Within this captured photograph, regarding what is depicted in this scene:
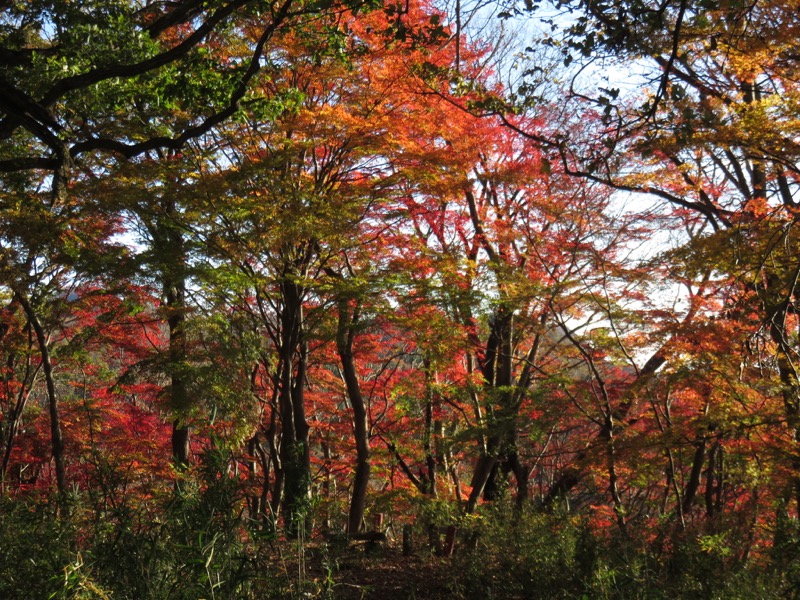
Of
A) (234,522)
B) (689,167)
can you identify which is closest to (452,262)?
(689,167)

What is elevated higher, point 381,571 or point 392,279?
point 392,279

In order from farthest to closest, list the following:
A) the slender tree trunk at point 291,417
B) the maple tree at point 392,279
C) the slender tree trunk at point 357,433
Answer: the slender tree trunk at point 357,433
the slender tree trunk at point 291,417
the maple tree at point 392,279

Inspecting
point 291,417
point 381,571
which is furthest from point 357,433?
point 381,571

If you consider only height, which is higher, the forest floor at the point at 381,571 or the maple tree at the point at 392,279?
the maple tree at the point at 392,279

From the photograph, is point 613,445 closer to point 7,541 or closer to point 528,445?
point 528,445

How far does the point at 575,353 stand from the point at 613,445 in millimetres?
3458

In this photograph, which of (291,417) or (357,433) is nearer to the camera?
(291,417)

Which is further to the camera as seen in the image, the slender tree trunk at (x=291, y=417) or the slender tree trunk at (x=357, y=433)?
the slender tree trunk at (x=357, y=433)

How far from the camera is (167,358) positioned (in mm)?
9406

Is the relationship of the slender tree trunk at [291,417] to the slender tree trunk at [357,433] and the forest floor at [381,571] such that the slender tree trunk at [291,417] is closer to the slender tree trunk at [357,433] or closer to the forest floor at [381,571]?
the slender tree trunk at [357,433]

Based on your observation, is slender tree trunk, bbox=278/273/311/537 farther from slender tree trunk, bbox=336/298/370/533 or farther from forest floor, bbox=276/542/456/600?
forest floor, bbox=276/542/456/600

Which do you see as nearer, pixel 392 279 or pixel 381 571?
pixel 381 571

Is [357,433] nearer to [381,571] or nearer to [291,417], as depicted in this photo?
[291,417]

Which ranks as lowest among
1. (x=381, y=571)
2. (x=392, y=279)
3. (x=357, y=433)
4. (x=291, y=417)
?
(x=381, y=571)
